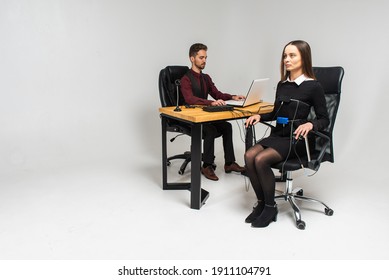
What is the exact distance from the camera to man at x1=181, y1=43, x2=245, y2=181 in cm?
335

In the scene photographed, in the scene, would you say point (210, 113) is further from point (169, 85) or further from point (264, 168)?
point (169, 85)

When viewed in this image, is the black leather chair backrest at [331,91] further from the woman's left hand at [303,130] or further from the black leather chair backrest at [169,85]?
the black leather chair backrest at [169,85]

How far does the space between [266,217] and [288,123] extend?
2.19 ft

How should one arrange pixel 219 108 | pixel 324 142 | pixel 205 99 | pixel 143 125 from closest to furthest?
1. pixel 324 142
2. pixel 219 108
3. pixel 205 99
4. pixel 143 125

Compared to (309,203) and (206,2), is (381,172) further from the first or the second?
(206,2)

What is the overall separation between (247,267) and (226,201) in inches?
36.1

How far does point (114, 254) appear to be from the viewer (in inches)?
87.8

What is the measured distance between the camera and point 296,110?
103 inches

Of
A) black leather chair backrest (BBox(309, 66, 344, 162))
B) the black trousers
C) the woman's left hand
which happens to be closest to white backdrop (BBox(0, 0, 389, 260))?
the black trousers

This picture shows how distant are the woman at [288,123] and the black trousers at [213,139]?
0.81 m

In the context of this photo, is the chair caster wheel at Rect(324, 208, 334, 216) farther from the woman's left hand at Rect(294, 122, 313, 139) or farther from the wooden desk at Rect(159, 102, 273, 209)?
the wooden desk at Rect(159, 102, 273, 209)

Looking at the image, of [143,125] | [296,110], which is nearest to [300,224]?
[296,110]

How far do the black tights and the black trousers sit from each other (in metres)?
0.90

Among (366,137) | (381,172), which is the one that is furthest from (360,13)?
(381,172)
